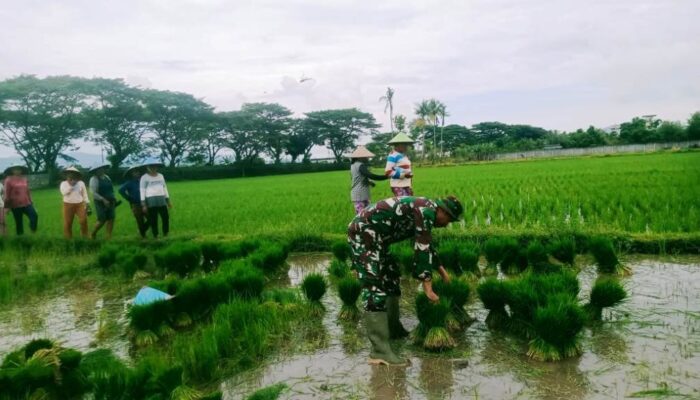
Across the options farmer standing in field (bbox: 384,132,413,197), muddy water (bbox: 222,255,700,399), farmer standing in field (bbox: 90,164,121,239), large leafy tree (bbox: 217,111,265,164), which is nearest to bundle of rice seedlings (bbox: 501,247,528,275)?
muddy water (bbox: 222,255,700,399)

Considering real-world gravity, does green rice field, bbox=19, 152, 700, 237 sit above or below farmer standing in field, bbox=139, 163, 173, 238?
below

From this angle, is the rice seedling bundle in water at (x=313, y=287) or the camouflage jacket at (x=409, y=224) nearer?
the camouflage jacket at (x=409, y=224)

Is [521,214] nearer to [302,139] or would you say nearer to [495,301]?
[495,301]

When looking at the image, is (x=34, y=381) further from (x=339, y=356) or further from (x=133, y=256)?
(x=133, y=256)

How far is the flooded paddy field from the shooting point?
3.08 m

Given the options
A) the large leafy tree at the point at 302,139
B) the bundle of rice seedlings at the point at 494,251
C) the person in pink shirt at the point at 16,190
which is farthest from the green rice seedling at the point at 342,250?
the large leafy tree at the point at 302,139

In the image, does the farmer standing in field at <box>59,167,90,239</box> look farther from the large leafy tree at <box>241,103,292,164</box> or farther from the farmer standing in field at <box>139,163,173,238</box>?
the large leafy tree at <box>241,103,292,164</box>

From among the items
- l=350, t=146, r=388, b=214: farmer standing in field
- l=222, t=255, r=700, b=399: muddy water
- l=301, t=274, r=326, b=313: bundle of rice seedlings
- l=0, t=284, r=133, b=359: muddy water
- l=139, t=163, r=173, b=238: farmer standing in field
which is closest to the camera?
l=222, t=255, r=700, b=399: muddy water

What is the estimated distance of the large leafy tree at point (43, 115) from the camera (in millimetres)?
30453

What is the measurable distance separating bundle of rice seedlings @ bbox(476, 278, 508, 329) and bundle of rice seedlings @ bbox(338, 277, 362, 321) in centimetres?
112

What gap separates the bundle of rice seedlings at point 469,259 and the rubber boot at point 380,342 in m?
2.14

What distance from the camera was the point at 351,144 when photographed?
5497cm

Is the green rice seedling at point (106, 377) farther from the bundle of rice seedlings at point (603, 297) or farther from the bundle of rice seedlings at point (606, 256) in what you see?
the bundle of rice seedlings at point (606, 256)

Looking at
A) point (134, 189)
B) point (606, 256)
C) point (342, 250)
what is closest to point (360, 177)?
point (342, 250)
